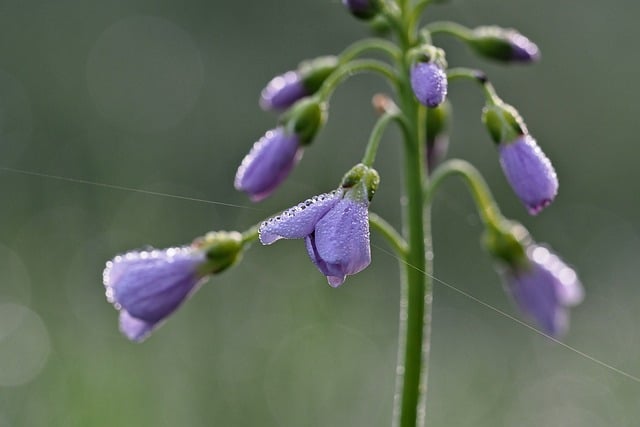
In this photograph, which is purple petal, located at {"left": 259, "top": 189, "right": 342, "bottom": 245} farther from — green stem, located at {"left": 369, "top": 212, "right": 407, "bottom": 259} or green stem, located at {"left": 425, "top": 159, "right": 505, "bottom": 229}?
green stem, located at {"left": 425, "top": 159, "right": 505, "bottom": 229}

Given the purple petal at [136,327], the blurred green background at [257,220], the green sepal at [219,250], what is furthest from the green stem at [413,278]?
the blurred green background at [257,220]

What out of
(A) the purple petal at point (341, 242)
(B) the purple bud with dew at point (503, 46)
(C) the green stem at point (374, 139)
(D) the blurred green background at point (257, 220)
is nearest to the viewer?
(A) the purple petal at point (341, 242)

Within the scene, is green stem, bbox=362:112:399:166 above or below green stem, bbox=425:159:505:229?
above

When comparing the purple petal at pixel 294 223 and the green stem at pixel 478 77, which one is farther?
the green stem at pixel 478 77

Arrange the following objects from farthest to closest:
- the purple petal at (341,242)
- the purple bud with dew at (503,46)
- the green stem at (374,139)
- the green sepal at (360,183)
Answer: the purple bud with dew at (503,46) → the green stem at (374,139) → the green sepal at (360,183) → the purple petal at (341,242)

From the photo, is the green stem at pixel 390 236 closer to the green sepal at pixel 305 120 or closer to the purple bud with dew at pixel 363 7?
the green sepal at pixel 305 120

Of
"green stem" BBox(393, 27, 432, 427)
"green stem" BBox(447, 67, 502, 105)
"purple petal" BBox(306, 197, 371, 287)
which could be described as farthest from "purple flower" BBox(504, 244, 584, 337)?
"purple petal" BBox(306, 197, 371, 287)
